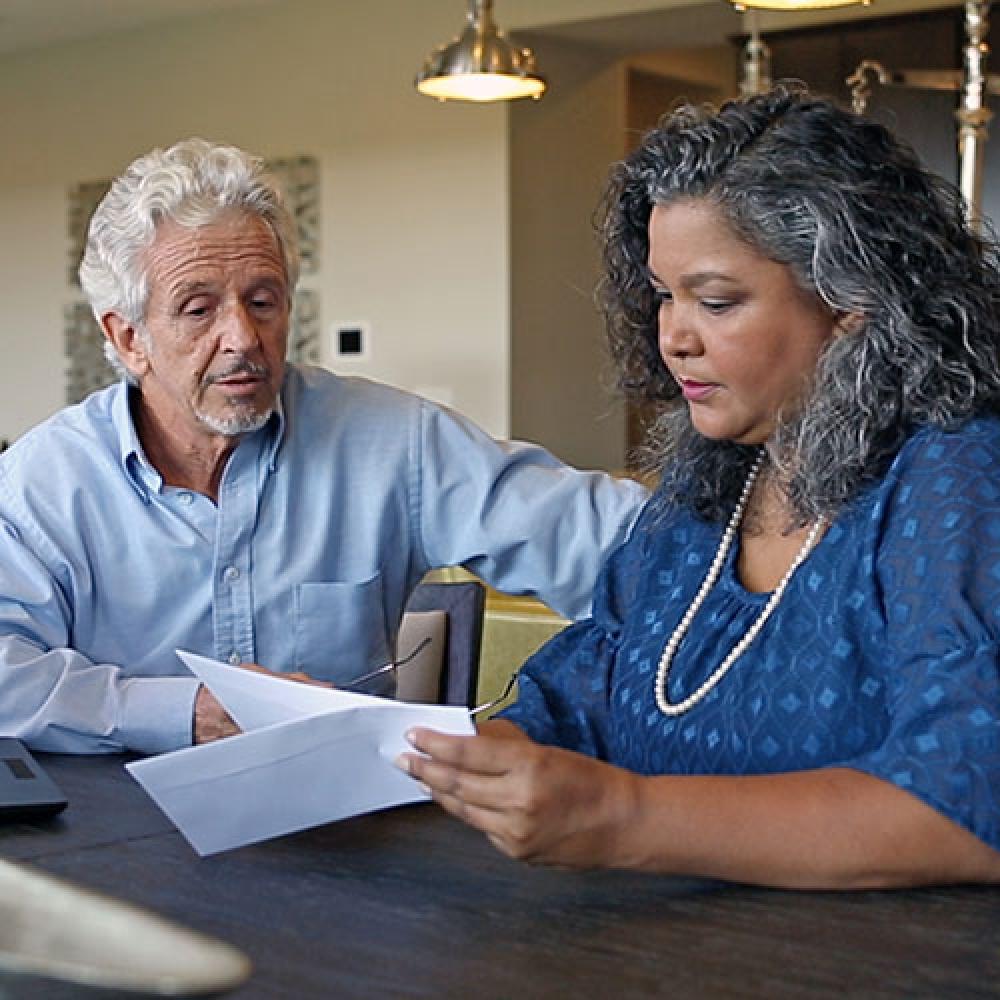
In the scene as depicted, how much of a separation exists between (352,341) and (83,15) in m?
1.86

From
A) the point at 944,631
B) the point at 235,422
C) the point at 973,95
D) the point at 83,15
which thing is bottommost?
the point at 944,631

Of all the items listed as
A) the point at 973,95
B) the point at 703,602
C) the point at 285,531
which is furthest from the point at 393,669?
the point at 973,95

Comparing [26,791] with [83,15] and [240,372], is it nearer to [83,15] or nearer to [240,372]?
[240,372]

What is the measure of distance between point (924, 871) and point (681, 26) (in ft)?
17.6

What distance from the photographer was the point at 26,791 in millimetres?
1532

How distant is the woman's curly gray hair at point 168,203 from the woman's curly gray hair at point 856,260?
25.7 inches

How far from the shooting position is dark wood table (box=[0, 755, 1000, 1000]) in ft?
3.40

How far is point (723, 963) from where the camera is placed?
3.50 feet

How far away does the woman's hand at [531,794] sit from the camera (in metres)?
1.19

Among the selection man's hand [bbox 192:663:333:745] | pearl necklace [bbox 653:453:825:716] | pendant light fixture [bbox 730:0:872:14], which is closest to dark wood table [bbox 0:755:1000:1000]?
pearl necklace [bbox 653:453:825:716]

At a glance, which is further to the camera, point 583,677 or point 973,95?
point 973,95

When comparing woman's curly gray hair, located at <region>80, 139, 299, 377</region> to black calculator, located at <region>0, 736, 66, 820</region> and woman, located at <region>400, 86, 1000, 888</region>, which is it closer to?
woman, located at <region>400, 86, 1000, 888</region>

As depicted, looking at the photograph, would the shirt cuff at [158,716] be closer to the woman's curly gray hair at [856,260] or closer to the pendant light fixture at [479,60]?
the woman's curly gray hair at [856,260]

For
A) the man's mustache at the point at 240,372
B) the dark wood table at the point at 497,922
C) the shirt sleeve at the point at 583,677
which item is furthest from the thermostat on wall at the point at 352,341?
the dark wood table at the point at 497,922
